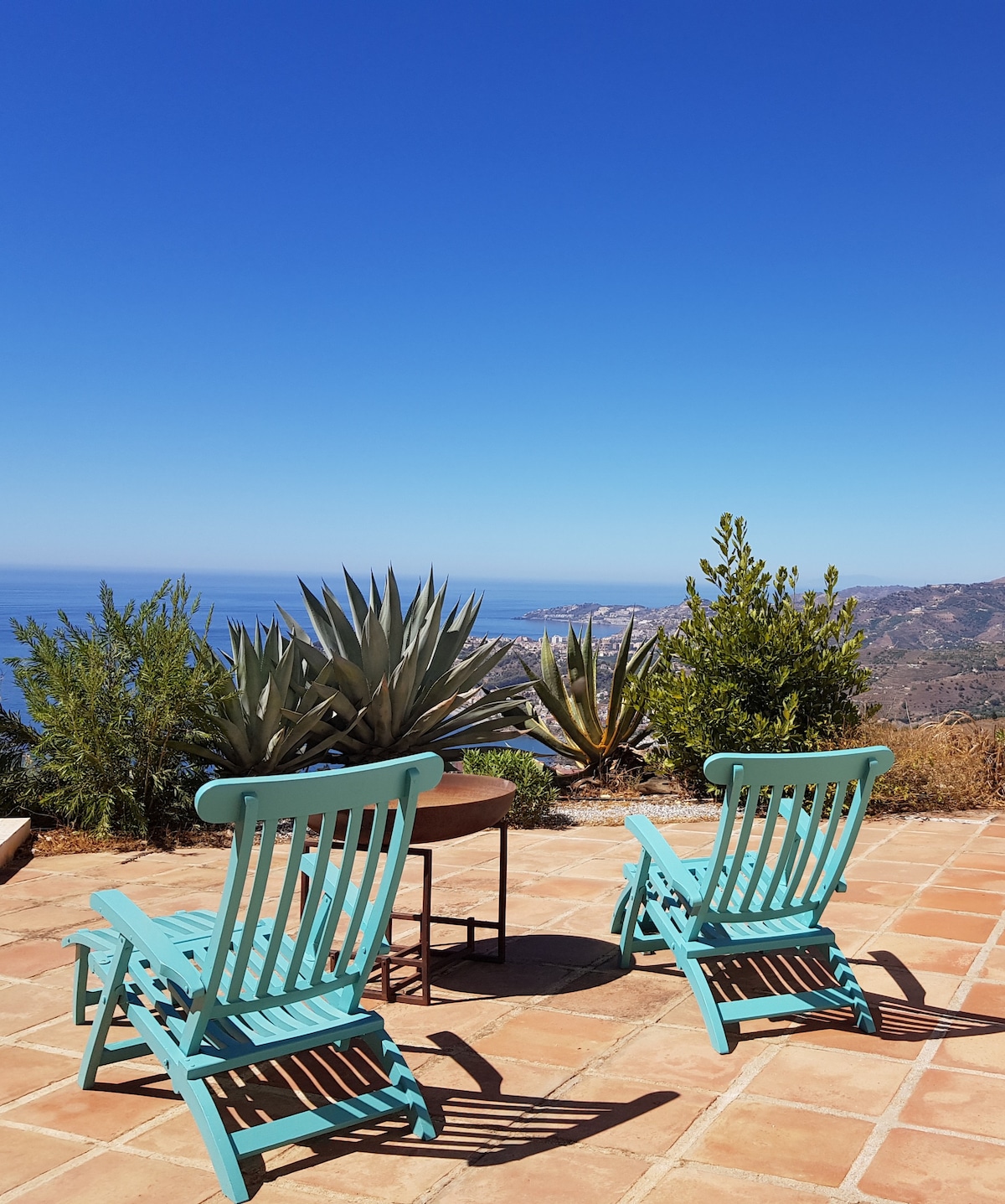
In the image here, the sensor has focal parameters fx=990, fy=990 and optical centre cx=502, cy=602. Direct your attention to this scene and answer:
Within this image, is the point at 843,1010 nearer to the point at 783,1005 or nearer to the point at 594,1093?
the point at 783,1005

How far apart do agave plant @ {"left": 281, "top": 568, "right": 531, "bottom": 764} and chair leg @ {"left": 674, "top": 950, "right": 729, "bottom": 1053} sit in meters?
4.14

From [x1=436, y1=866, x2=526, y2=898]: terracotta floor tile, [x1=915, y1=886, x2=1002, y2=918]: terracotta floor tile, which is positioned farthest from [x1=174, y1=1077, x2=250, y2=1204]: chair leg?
[x1=915, y1=886, x2=1002, y2=918]: terracotta floor tile

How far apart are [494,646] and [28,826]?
12.0 ft

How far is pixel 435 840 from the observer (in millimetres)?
3408

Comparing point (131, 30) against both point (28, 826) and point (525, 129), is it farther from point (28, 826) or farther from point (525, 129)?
point (28, 826)

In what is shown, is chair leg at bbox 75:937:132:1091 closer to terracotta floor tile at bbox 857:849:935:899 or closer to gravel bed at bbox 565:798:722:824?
terracotta floor tile at bbox 857:849:935:899

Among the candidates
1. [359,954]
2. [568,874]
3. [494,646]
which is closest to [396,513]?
[494,646]

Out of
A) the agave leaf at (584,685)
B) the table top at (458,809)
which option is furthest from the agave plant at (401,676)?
the table top at (458,809)

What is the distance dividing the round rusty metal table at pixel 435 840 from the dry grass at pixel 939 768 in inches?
177

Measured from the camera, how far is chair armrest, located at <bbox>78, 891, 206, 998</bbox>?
2.35m

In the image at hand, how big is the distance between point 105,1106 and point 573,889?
2979 millimetres

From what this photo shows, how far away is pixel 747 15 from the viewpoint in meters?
9.99

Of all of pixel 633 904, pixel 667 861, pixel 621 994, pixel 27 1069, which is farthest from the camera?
pixel 633 904

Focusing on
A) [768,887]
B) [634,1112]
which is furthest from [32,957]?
[768,887]
